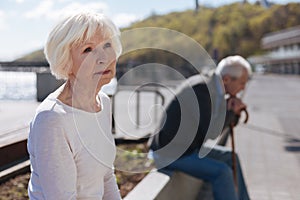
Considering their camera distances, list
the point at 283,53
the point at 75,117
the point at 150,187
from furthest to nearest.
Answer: the point at 283,53 < the point at 150,187 < the point at 75,117

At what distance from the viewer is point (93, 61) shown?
1761mm

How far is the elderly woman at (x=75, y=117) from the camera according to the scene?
1.66 m

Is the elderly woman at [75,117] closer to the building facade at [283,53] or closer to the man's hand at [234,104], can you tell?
the man's hand at [234,104]

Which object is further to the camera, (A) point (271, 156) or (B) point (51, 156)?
(A) point (271, 156)

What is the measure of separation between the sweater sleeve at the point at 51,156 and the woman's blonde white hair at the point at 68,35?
0.73 ft

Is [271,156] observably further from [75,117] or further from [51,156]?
[51,156]

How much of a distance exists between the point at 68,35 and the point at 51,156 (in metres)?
0.46

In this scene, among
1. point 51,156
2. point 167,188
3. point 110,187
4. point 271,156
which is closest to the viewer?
point 51,156

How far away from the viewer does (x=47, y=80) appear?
10398mm

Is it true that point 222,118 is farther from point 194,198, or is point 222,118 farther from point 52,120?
point 52,120

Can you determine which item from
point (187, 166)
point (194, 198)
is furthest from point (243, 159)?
point (187, 166)

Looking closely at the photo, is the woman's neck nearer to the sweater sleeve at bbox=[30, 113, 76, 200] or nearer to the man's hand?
the sweater sleeve at bbox=[30, 113, 76, 200]

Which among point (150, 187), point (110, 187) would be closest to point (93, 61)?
point (110, 187)

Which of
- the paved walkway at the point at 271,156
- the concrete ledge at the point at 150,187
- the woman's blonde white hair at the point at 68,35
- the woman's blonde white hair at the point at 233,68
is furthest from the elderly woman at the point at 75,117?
the paved walkway at the point at 271,156
